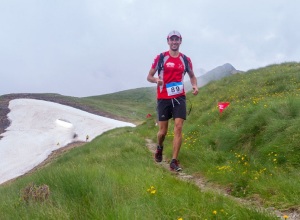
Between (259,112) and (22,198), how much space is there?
5.86 meters

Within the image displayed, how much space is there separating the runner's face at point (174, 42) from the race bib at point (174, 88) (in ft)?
2.53

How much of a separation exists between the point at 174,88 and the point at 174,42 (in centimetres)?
100

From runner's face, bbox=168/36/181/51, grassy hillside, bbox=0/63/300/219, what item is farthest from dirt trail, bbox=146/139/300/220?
runner's face, bbox=168/36/181/51

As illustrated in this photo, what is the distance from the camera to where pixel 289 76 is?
15.5m

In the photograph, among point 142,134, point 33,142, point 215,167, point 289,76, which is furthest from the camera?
point 33,142

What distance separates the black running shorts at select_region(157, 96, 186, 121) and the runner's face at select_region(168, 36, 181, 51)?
3.61 feet

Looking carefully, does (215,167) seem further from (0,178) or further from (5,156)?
(5,156)

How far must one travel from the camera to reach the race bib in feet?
25.0

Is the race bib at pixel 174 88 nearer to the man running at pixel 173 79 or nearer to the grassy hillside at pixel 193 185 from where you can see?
the man running at pixel 173 79

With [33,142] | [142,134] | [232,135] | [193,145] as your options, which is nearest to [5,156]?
[33,142]

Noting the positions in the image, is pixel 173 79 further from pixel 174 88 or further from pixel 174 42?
pixel 174 42

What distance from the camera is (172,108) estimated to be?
7746 mm

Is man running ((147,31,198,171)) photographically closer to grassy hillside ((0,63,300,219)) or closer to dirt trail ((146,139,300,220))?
dirt trail ((146,139,300,220))

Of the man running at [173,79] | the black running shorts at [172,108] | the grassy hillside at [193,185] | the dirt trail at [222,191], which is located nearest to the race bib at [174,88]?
the man running at [173,79]
